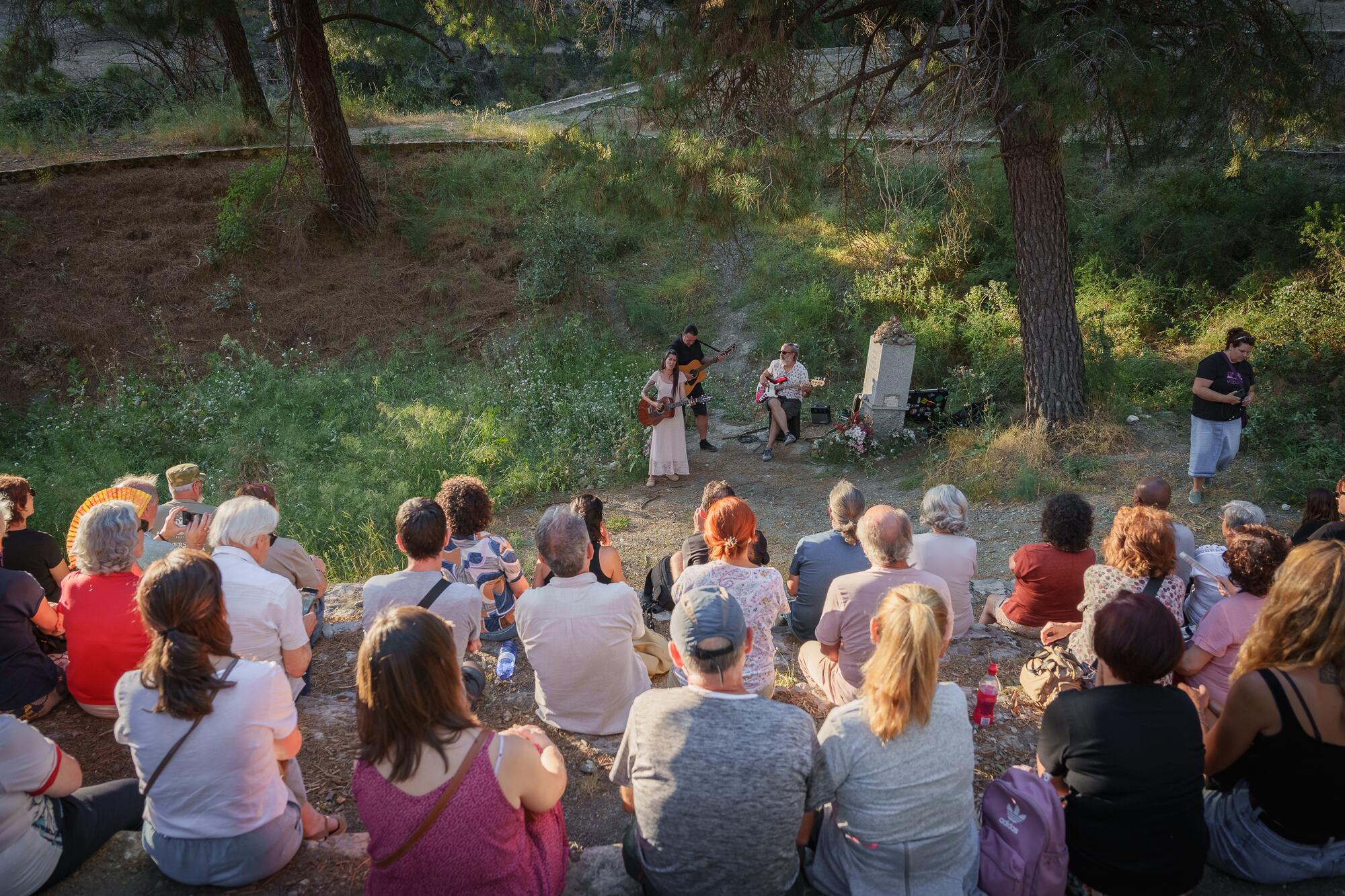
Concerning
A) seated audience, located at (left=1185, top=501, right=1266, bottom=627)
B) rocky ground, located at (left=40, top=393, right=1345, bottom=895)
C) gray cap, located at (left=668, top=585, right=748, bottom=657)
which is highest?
gray cap, located at (left=668, top=585, right=748, bottom=657)

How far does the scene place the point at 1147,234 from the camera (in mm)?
11961

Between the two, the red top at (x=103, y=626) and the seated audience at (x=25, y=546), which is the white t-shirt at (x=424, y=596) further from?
the seated audience at (x=25, y=546)

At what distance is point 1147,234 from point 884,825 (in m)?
11.8

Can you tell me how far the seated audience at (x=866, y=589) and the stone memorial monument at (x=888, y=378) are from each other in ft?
19.9

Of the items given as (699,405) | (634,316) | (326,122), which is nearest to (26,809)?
(699,405)

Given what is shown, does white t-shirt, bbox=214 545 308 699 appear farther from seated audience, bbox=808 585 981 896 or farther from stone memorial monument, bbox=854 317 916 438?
stone memorial monument, bbox=854 317 916 438

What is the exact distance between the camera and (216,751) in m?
2.68

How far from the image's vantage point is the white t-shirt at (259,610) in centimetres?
350

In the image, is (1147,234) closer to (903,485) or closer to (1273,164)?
(1273,164)

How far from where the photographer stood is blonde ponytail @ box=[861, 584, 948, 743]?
2.53 meters

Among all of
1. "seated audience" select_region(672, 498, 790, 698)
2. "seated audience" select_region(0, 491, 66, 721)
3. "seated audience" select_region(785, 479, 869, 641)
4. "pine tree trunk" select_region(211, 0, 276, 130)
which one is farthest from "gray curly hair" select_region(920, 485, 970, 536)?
"pine tree trunk" select_region(211, 0, 276, 130)

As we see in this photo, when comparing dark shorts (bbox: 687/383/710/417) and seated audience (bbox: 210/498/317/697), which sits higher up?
seated audience (bbox: 210/498/317/697)

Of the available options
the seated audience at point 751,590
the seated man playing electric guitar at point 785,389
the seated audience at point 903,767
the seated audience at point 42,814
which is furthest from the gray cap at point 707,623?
the seated man playing electric guitar at point 785,389

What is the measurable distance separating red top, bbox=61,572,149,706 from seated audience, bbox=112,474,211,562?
2.58 ft
